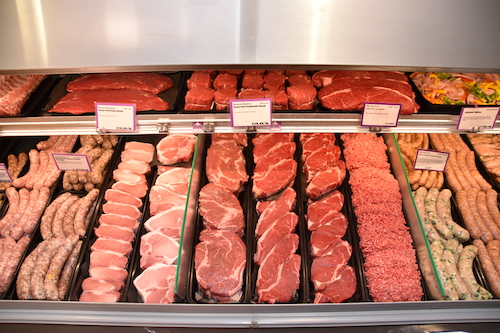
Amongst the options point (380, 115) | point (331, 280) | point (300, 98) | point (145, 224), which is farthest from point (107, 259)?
point (380, 115)

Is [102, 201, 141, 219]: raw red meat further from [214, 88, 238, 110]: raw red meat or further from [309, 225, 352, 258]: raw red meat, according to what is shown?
[309, 225, 352, 258]: raw red meat

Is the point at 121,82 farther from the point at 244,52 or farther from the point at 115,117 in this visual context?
the point at 244,52

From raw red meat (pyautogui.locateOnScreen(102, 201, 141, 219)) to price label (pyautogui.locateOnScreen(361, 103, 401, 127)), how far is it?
6.52ft

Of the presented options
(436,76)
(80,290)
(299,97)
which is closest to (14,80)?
(80,290)

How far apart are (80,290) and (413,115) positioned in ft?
8.84

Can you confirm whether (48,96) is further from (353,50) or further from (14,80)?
(353,50)

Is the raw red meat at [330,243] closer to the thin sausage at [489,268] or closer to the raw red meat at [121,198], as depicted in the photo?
the thin sausage at [489,268]

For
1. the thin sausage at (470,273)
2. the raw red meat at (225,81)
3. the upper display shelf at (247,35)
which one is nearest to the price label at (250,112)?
the upper display shelf at (247,35)

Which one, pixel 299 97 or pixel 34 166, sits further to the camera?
pixel 34 166

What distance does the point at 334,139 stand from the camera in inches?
140

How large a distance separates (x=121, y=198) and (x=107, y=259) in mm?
575

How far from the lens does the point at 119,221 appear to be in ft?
9.98

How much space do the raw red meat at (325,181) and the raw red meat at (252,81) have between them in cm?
94

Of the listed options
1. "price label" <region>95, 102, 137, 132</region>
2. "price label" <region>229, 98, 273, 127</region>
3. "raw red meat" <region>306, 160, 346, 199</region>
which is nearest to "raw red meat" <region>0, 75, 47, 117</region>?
"price label" <region>95, 102, 137, 132</region>
